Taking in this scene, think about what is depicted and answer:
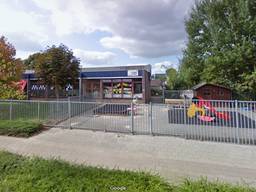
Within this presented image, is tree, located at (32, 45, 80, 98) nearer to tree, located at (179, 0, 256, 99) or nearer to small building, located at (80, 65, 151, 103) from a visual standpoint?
small building, located at (80, 65, 151, 103)

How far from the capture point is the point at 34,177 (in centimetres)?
416

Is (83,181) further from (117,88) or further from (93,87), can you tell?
(93,87)

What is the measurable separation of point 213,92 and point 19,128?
21.1 metres

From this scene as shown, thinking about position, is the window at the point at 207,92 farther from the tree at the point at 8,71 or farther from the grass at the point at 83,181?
the grass at the point at 83,181

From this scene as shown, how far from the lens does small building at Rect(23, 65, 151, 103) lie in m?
22.2

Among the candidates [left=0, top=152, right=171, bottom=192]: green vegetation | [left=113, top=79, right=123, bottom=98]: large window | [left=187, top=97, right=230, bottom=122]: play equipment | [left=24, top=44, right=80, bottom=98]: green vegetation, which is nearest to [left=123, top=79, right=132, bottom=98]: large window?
[left=113, top=79, right=123, bottom=98]: large window

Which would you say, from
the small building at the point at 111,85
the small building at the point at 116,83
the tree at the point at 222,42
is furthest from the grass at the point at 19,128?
the tree at the point at 222,42

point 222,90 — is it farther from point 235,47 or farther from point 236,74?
point 235,47

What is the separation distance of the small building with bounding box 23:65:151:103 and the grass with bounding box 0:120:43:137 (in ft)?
38.5

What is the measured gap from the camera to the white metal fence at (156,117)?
7.60 metres

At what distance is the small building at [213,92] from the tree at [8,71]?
18843 mm

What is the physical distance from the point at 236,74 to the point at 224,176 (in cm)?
1946

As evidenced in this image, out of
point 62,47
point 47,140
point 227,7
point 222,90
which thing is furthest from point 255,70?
point 47,140

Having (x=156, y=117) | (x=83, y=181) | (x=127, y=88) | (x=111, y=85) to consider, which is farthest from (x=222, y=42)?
(x=83, y=181)
